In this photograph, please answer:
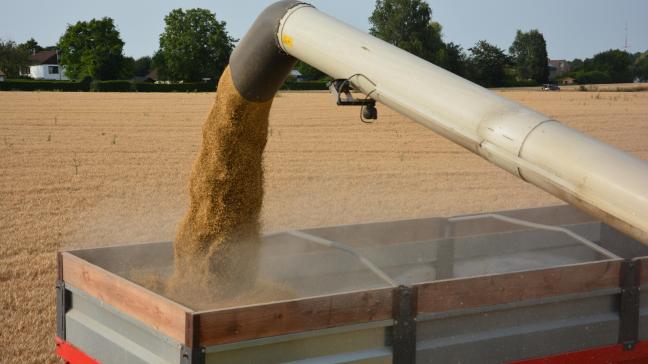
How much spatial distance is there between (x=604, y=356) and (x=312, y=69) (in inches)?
1838

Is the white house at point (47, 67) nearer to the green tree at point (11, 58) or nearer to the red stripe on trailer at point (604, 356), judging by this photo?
the green tree at point (11, 58)

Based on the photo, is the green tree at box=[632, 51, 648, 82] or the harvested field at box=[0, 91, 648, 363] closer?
the harvested field at box=[0, 91, 648, 363]

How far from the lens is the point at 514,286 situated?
3783 millimetres

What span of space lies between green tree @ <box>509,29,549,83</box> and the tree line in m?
0.09

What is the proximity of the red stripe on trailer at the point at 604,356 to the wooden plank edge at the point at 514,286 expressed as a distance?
31 cm

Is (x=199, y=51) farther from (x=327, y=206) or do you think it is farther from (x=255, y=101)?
(x=255, y=101)

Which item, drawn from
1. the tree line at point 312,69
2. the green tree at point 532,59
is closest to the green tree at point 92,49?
the tree line at point 312,69

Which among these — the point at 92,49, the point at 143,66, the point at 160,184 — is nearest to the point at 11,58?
the point at 92,49

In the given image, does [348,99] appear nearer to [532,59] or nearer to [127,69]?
→ [532,59]

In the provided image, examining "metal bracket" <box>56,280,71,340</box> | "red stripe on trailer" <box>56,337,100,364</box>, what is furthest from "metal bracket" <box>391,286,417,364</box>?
"metal bracket" <box>56,280,71,340</box>

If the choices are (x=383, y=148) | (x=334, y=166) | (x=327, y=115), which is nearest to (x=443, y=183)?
(x=334, y=166)

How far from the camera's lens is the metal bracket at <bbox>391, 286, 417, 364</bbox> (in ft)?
11.5

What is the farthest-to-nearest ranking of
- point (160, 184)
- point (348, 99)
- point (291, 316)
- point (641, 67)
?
point (641, 67), point (160, 184), point (348, 99), point (291, 316)

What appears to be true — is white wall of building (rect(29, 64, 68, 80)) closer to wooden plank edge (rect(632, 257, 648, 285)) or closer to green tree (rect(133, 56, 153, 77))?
green tree (rect(133, 56, 153, 77))
